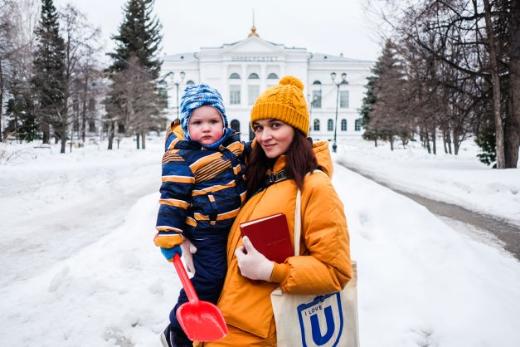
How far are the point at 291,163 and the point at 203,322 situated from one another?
0.81m

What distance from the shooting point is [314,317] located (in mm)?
1456

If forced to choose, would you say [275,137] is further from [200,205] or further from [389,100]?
[389,100]

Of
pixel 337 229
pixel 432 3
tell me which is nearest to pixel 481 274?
pixel 337 229

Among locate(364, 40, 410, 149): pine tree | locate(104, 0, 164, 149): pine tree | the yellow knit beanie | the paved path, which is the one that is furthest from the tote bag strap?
locate(104, 0, 164, 149): pine tree

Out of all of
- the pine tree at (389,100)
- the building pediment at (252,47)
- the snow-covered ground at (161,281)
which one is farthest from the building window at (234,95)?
the snow-covered ground at (161,281)

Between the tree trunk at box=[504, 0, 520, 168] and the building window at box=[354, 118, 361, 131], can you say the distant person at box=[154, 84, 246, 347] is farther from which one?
the building window at box=[354, 118, 361, 131]

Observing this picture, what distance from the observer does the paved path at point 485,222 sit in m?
5.21

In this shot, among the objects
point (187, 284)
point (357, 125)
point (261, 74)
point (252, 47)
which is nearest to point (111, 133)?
point (187, 284)

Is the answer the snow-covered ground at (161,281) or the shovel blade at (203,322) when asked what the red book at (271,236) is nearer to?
the shovel blade at (203,322)

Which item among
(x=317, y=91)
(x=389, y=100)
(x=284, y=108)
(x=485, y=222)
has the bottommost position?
(x=485, y=222)

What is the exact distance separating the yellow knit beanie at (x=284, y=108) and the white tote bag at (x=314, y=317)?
15.2 inches

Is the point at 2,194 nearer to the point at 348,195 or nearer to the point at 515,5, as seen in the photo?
the point at 348,195

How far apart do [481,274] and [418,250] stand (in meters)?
0.76

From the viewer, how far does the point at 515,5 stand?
11688 mm
